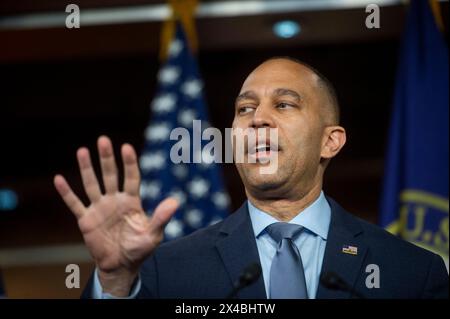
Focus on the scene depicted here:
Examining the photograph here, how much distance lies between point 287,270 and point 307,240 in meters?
0.11

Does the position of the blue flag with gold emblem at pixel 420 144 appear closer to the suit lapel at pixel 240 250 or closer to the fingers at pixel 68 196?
the suit lapel at pixel 240 250

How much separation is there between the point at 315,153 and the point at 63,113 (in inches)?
139

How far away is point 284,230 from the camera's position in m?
1.80

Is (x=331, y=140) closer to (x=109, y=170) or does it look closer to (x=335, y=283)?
(x=335, y=283)

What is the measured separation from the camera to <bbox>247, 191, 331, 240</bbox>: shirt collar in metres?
1.82

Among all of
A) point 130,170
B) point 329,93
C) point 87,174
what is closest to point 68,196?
point 87,174

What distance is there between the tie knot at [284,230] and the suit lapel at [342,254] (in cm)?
9

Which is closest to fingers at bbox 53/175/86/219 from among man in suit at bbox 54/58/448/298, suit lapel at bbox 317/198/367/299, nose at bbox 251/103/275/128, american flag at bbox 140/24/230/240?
man in suit at bbox 54/58/448/298

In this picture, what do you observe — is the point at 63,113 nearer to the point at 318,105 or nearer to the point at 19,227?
the point at 19,227

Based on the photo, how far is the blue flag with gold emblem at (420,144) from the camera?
9.22 feet

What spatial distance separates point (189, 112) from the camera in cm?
319

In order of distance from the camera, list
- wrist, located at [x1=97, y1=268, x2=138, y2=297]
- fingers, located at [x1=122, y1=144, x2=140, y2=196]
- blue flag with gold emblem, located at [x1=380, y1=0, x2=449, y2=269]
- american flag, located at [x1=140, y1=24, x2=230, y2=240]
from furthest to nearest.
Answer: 1. american flag, located at [x1=140, y1=24, x2=230, y2=240]
2. blue flag with gold emblem, located at [x1=380, y1=0, x2=449, y2=269]
3. wrist, located at [x1=97, y1=268, x2=138, y2=297]
4. fingers, located at [x1=122, y1=144, x2=140, y2=196]

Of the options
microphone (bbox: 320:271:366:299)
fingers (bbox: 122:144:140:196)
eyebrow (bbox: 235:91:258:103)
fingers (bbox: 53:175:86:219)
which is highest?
eyebrow (bbox: 235:91:258:103)

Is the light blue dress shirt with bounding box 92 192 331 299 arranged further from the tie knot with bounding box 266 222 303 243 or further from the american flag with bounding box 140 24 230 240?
the american flag with bounding box 140 24 230 240
